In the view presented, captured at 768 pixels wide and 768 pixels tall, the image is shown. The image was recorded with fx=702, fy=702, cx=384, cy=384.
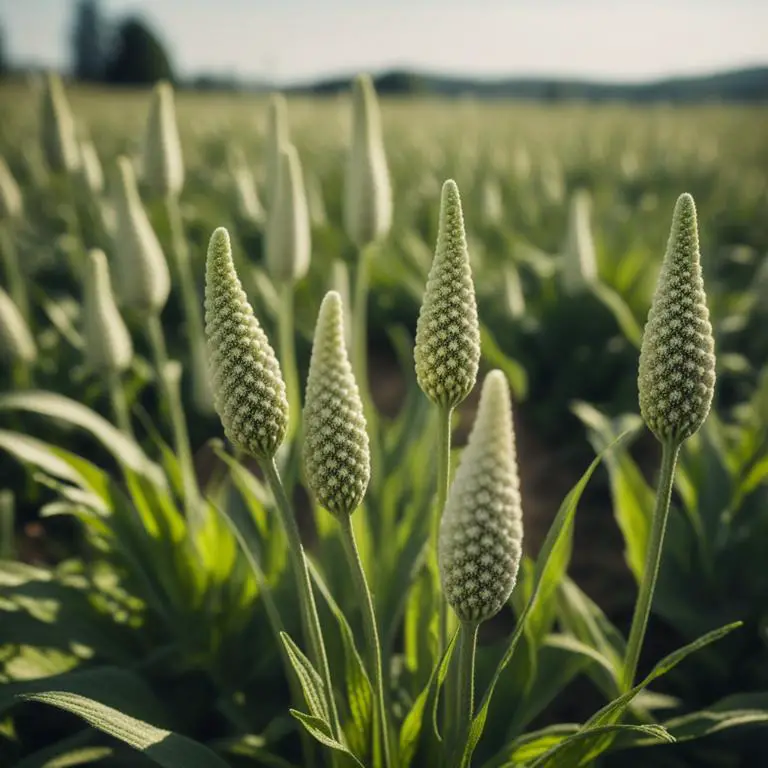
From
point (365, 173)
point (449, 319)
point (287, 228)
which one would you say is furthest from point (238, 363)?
point (365, 173)

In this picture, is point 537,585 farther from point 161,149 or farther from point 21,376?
point 21,376

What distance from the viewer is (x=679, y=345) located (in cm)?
125

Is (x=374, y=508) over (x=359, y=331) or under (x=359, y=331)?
under

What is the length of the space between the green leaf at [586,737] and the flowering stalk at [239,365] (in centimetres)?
80

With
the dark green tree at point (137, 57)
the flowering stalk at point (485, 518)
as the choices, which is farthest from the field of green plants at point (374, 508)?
the dark green tree at point (137, 57)

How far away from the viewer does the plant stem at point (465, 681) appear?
1.31 metres

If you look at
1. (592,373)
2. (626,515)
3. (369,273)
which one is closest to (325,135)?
(369,273)

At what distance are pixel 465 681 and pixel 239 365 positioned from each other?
2.57 feet

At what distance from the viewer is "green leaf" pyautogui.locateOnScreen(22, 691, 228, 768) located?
1.36 m

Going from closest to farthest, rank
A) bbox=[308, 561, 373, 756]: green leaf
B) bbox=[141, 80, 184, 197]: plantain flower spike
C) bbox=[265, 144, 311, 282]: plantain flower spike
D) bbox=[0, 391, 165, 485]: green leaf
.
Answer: bbox=[308, 561, 373, 756]: green leaf → bbox=[0, 391, 165, 485]: green leaf → bbox=[265, 144, 311, 282]: plantain flower spike → bbox=[141, 80, 184, 197]: plantain flower spike

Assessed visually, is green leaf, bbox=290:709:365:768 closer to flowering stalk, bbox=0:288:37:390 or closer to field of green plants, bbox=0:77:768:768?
field of green plants, bbox=0:77:768:768

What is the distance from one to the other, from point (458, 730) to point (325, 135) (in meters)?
15.2

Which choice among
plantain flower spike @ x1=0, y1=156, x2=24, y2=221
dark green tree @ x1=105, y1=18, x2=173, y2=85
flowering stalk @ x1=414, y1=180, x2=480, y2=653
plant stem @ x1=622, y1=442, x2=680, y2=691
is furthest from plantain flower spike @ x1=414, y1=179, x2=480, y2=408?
dark green tree @ x1=105, y1=18, x2=173, y2=85

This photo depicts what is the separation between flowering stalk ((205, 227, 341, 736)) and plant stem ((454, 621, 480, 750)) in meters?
0.49
